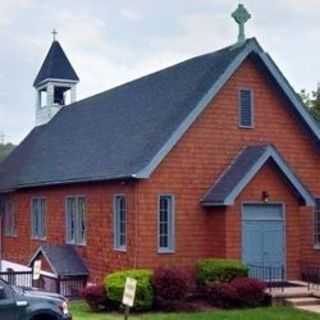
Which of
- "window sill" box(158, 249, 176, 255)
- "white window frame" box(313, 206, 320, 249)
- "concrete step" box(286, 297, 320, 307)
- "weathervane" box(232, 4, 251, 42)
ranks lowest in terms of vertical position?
"concrete step" box(286, 297, 320, 307)

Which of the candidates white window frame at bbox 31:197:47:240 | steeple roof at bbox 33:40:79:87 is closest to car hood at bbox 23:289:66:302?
white window frame at bbox 31:197:47:240

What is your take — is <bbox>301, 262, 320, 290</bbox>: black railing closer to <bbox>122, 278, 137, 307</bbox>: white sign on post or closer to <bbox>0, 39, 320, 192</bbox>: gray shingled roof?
<bbox>0, 39, 320, 192</bbox>: gray shingled roof

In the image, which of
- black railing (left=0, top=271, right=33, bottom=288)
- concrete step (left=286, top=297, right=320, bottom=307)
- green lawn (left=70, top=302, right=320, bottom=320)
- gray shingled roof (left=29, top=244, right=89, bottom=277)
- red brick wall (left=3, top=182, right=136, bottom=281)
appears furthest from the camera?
gray shingled roof (left=29, top=244, right=89, bottom=277)

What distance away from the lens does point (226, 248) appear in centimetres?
2691

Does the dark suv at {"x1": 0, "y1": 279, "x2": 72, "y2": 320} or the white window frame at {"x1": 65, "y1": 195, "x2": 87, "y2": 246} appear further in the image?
the white window frame at {"x1": 65, "y1": 195, "x2": 87, "y2": 246}

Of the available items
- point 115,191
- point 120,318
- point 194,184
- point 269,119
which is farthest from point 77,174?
point 120,318

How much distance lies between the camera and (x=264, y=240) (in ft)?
91.6

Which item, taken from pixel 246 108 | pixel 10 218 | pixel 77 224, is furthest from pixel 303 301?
pixel 10 218

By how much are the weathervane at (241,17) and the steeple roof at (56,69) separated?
16951mm

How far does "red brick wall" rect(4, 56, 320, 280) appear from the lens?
88.8 ft

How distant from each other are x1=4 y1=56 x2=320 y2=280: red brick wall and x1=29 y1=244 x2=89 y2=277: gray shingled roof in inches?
22.8

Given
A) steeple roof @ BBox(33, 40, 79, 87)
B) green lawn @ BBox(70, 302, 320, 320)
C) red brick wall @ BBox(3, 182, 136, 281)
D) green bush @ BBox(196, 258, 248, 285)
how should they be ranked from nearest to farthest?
1. green lawn @ BBox(70, 302, 320, 320)
2. green bush @ BBox(196, 258, 248, 285)
3. red brick wall @ BBox(3, 182, 136, 281)
4. steeple roof @ BBox(33, 40, 79, 87)

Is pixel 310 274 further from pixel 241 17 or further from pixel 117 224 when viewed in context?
pixel 241 17

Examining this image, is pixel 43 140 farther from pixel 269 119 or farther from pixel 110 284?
pixel 110 284
